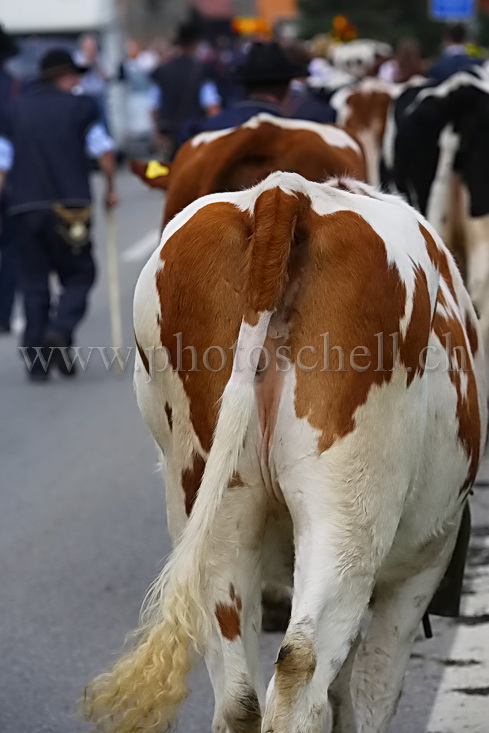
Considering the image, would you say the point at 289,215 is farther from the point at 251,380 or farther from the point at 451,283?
the point at 451,283

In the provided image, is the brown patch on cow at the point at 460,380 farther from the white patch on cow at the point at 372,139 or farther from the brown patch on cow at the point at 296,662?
the white patch on cow at the point at 372,139

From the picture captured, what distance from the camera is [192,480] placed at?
3344 millimetres

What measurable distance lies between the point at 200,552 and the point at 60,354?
6954 millimetres

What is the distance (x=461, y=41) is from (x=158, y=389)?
1475 centimetres

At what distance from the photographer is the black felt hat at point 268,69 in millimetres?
7551

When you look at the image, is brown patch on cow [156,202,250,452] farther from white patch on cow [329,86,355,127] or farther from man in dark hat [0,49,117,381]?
white patch on cow [329,86,355,127]

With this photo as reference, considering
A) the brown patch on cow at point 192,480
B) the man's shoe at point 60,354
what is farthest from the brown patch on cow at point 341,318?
the man's shoe at point 60,354

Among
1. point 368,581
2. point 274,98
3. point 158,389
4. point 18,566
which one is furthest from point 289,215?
point 274,98

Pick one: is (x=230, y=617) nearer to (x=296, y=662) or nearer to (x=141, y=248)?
(x=296, y=662)

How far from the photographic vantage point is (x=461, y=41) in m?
17.3

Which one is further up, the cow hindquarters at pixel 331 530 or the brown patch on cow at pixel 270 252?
the brown patch on cow at pixel 270 252

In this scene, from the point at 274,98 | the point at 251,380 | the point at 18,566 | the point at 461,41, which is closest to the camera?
the point at 251,380

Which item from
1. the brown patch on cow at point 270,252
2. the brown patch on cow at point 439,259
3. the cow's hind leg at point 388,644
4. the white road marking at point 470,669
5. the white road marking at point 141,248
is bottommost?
the white road marking at point 141,248

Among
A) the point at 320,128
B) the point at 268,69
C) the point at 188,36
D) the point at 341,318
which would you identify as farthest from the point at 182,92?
the point at 341,318
